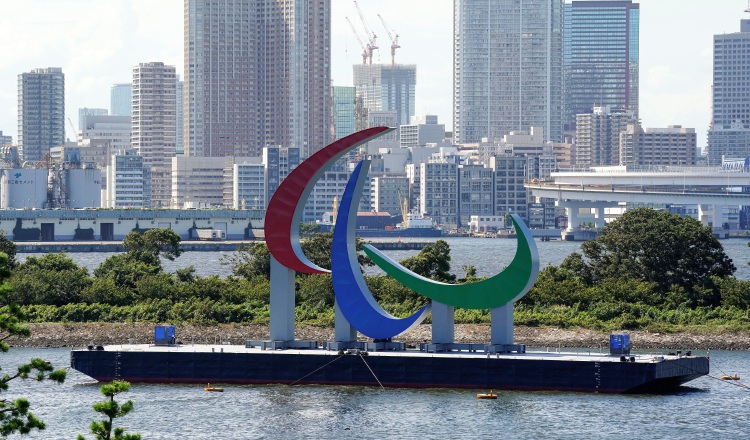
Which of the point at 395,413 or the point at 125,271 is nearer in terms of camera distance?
the point at 395,413

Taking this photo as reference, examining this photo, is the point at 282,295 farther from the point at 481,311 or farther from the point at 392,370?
the point at 481,311

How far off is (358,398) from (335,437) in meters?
6.04

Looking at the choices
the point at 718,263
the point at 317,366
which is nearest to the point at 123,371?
the point at 317,366

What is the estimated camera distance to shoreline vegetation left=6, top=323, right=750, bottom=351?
216 feet

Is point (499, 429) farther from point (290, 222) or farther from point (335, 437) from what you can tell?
point (290, 222)

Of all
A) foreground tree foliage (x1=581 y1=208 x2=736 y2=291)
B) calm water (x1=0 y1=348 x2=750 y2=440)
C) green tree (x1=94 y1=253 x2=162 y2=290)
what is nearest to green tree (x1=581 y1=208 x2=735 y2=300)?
foreground tree foliage (x1=581 y1=208 x2=736 y2=291)

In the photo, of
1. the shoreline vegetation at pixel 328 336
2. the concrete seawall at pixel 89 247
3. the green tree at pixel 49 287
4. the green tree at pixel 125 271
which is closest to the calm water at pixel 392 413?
the shoreline vegetation at pixel 328 336

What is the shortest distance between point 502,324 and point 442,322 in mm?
2159

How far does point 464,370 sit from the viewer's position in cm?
5156

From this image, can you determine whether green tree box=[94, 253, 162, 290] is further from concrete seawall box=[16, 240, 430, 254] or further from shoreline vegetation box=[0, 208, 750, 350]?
concrete seawall box=[16, 240, 430, 254]

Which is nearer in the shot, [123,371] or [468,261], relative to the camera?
[123,371]

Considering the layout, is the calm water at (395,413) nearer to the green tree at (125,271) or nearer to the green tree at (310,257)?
the green tree at (125,271)

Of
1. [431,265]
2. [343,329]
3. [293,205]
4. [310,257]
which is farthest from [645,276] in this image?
[293,205]

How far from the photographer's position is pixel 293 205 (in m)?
53.8
